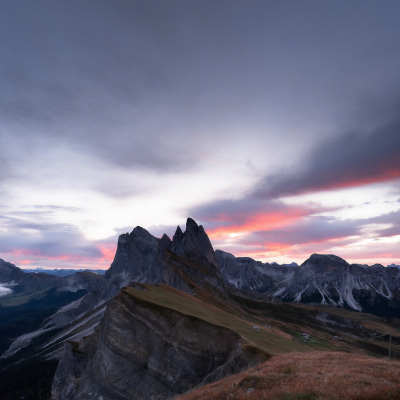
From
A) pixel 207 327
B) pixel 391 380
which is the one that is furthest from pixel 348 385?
pixel 207 327

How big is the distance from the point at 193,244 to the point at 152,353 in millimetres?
125762

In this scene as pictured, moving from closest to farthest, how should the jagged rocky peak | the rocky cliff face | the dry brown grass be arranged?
the dry brown grass → the rocky cliff face → the jagged rocky peak

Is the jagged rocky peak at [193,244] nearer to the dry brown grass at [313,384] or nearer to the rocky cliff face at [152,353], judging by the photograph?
the rocky cliff face at [152,353]

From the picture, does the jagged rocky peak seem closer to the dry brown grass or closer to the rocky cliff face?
the rocky cliff face

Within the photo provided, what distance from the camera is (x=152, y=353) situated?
45812 millimetres

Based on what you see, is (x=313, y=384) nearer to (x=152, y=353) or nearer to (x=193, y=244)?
(x=152, y=353)

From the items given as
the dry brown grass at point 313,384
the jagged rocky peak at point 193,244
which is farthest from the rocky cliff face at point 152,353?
the jagged rocky peak at point 193,244

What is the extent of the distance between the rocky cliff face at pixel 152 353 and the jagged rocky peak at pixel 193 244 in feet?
→ 358

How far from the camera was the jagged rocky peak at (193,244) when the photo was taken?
163 m

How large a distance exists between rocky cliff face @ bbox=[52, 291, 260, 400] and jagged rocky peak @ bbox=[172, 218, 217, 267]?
109019mm

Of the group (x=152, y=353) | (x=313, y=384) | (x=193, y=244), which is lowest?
(x=152, y=353)

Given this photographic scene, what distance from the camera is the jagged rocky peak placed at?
163 metres

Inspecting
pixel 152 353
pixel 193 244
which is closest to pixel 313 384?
pixel 152 353

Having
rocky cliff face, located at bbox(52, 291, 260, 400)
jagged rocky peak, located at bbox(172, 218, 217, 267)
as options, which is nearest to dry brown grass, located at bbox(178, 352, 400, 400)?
rocky cliff face, located at bbox(52, 291, 260, 400)
